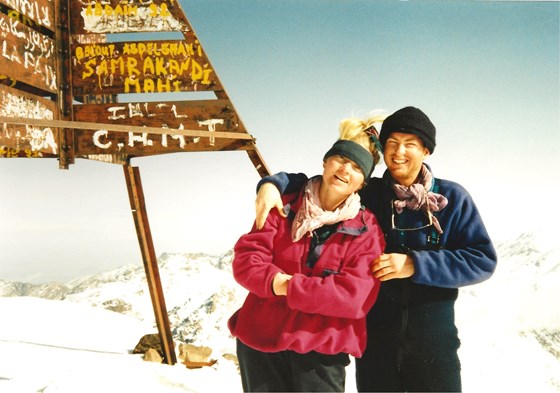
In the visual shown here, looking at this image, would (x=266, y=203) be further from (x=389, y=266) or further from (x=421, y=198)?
(x=421, y=198)

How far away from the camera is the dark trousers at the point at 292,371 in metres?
1.77

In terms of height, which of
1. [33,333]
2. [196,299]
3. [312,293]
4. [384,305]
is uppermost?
[312,293]

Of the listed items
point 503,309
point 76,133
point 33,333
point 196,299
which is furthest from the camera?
point 503,309

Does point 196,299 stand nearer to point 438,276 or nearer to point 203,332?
point 203,332

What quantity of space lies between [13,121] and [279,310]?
1.73 metres

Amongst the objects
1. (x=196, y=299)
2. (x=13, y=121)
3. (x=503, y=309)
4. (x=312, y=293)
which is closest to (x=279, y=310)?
(x=312, y=293)

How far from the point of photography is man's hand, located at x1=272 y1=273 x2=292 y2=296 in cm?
172

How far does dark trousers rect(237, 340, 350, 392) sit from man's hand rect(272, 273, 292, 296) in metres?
0.27

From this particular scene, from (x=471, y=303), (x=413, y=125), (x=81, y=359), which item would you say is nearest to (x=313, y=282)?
(x=413, y=125)

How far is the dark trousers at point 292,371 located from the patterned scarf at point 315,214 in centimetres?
Answer: 48

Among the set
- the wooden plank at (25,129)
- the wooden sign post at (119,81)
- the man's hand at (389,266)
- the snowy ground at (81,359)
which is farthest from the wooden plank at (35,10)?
the man's hand at (389,266)

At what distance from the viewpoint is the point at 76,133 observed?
11.6 ft

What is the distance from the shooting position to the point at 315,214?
185 cm

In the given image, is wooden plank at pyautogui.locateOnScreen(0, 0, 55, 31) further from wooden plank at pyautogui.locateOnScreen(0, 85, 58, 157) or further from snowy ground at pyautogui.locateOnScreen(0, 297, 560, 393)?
snowy ground at pyautogui.locateOnScreen(0, 297, 560, 393)
